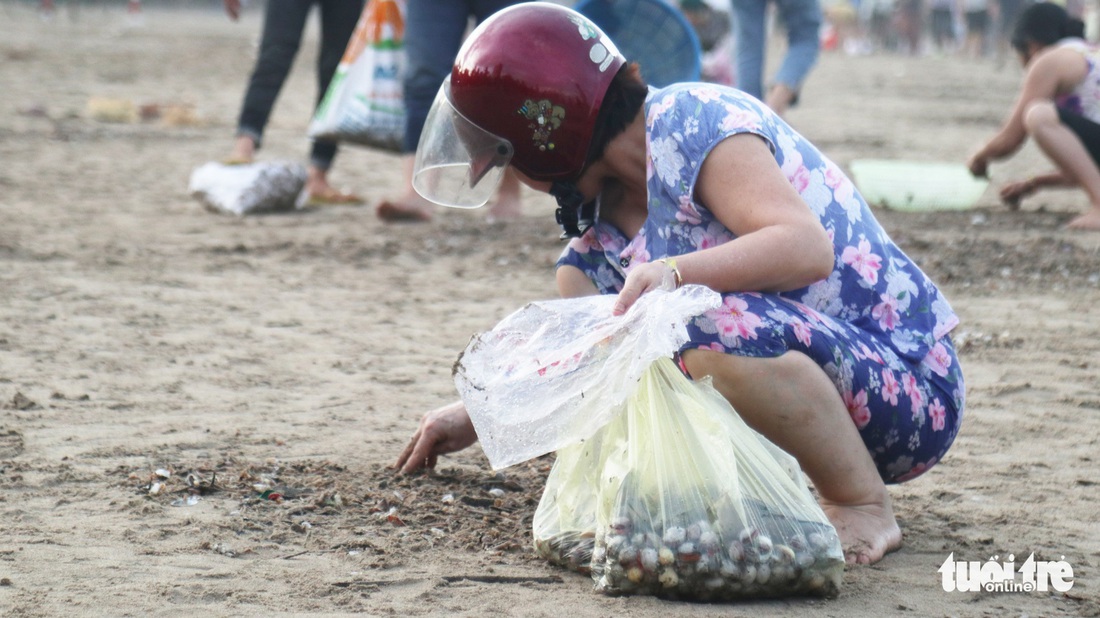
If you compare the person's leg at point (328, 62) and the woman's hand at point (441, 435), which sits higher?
the woman's hand at point (441, 435)

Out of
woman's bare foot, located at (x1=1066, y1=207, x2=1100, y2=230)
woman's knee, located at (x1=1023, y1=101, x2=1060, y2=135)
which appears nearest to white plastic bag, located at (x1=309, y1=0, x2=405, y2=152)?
woman's knee, located at (x1=1023, y1=101, x2=1060, y2=135)

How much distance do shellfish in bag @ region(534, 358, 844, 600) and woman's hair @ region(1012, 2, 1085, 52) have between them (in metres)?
4.44

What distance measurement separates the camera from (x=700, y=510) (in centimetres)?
201

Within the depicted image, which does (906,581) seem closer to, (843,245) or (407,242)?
(843,245)

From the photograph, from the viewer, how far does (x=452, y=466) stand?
282cm

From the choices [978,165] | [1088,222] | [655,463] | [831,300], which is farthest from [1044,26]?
[655,463]

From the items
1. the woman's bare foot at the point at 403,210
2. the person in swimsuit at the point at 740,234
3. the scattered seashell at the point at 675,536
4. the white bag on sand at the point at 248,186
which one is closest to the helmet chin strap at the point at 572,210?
the person in swimsuit at the point at 740,234

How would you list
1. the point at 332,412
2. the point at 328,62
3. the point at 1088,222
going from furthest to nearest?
1. the point at 328,62
2. the point at 1088,222
3. the point at 332,412

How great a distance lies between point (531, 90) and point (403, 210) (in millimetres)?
3511

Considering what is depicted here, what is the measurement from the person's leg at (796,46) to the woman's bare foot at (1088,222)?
1.40 metres

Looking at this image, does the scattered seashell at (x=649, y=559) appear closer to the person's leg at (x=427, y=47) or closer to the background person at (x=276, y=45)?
the person's leg at (x=427, y=47)

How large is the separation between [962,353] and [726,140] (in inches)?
77.7

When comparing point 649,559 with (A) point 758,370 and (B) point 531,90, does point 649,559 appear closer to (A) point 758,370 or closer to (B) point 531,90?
(A) point 758,370

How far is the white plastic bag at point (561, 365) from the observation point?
6.77ft
